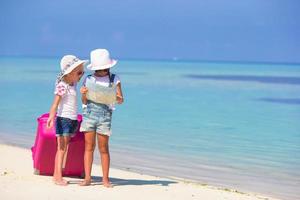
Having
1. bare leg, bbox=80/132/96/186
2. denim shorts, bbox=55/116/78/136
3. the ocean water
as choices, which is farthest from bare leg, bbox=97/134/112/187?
the ocean water

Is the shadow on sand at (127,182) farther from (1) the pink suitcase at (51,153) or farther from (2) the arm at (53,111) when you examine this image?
(2) the arm at (53,111)

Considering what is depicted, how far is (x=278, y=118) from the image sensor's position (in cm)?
1689

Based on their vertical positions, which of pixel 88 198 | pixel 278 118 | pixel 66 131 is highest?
pixel 278 118

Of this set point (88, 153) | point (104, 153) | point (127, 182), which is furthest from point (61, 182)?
point (127, 182)

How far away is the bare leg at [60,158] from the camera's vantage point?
5.73 metres

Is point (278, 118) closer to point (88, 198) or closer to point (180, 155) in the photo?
point (180, 155)

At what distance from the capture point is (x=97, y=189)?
18.6 ft

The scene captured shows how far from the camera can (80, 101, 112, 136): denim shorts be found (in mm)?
5680

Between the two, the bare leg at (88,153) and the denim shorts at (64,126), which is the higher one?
the denim shorts at (64,126)

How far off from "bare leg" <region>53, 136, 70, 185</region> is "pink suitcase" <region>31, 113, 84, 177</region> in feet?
0.67

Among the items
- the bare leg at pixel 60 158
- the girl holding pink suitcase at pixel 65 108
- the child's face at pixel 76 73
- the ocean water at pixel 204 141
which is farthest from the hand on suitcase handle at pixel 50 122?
the ocean water at pixel 204 141

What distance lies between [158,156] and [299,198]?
2.86 metres

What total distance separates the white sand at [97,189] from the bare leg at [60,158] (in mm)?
63

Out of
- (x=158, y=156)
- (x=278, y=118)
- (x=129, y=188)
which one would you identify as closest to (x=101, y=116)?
(x=129, y=188)
